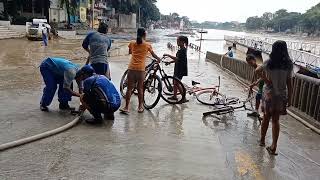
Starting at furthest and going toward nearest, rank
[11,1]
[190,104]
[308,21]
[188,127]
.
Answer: [308,21] < [11,1] < [190,104] < [188,127]

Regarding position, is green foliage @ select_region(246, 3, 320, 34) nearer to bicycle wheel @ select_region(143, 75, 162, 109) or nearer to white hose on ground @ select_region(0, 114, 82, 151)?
bicycle wheel @ select_region(143, 75, 162, 109)

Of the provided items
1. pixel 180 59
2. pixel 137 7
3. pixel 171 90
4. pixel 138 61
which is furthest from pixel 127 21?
pixel 138 61

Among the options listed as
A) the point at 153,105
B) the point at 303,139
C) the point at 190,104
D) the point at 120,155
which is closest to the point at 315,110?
the point at 303,139

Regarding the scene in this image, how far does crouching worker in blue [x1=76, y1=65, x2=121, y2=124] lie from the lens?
6.81 m

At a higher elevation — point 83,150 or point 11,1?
point 11,1

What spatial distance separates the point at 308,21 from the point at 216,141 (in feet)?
369

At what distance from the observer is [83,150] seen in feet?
18.2

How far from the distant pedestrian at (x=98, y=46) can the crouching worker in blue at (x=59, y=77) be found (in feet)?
2.44

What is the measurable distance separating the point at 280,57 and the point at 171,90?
3980 mm

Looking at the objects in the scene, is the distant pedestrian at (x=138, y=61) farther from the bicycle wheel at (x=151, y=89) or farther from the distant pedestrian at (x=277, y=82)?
the distant pedestrian at (x=277, y=82)

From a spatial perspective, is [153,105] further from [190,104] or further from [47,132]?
[47,132]

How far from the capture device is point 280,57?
582cm

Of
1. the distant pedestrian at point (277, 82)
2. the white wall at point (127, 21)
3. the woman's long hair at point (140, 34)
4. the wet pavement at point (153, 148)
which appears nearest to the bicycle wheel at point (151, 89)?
the wet pavement at point (153, 148)

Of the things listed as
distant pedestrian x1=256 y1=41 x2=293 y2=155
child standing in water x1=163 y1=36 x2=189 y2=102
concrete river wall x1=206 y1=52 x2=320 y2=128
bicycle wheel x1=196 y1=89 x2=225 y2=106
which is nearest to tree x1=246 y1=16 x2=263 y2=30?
bicycle wheel x1=196 y1=89 x2=225 y2=106
